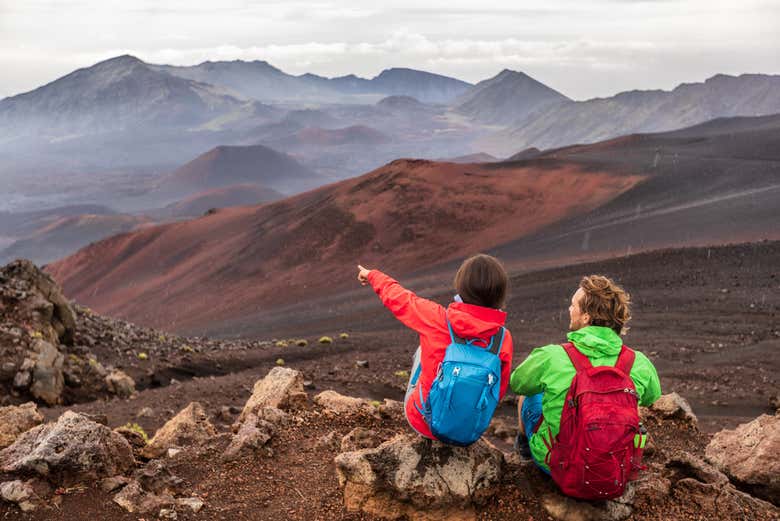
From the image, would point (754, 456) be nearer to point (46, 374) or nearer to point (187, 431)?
point (187, 431)

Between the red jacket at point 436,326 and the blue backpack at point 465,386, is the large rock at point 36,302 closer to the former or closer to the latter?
the red jacket at point 436,326

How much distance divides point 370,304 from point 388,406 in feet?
67.1

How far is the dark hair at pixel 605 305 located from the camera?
3.61 m

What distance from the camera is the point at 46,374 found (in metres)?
10.4

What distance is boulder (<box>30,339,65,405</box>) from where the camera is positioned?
33.6 ft

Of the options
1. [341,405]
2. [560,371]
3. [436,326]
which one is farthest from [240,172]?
[560,371]

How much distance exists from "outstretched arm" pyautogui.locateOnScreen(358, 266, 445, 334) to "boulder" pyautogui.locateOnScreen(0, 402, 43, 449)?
352cm

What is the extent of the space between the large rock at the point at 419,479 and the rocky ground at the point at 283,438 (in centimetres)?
1

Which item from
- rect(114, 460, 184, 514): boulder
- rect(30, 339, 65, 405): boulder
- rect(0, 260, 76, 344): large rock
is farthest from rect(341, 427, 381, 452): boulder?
rect(0, 260, 76, 344): large rock

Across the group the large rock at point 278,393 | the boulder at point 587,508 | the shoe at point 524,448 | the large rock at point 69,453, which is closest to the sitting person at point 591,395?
the boulder at point 587,508

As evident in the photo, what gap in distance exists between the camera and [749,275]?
1823cm

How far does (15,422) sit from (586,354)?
4.61m

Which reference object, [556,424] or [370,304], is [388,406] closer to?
[556,424]

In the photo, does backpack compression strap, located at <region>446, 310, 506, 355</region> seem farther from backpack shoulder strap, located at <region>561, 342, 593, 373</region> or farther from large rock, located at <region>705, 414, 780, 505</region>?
large rock, located at <region>705, 414, 780, 505</region>
